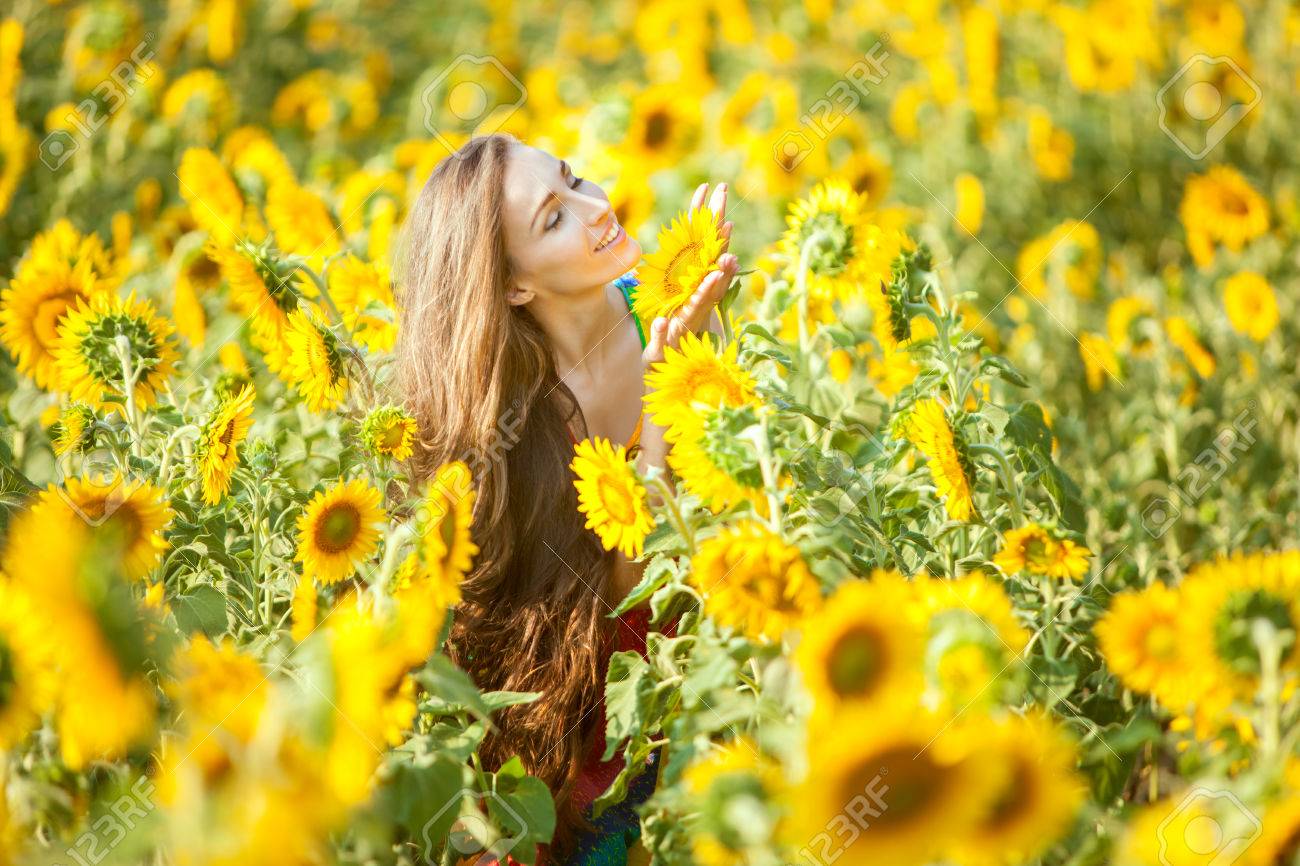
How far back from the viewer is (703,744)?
106 cm

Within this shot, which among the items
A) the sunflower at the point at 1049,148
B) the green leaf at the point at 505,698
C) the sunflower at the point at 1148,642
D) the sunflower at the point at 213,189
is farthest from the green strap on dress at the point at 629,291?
the sunflower at the point at 1049,148

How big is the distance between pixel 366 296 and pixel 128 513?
711 mm

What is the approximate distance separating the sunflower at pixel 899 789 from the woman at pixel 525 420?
794 millimetres

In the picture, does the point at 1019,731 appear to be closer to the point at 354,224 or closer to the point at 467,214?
the point at 467,214

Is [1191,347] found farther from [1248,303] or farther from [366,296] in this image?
[366,296]

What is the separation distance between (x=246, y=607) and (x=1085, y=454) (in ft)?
4.72

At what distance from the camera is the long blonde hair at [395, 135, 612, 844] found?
163 centimetres

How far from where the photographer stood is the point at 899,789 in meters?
0.80

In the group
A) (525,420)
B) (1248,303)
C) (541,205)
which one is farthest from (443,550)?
(1248,303)

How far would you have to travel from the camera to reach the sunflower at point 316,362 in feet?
4.92

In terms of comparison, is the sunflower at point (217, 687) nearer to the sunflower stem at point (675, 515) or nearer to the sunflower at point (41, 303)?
the sunflower stem at point (675, 515)

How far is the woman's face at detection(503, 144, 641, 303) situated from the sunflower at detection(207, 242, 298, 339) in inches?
13.3

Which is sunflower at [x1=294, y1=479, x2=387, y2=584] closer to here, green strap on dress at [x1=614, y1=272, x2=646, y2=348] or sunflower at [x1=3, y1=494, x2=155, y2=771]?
sunflower at [x1=3, y1=494, x2=155, y2=771]

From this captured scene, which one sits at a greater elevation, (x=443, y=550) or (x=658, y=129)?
(x=443, y=550)
